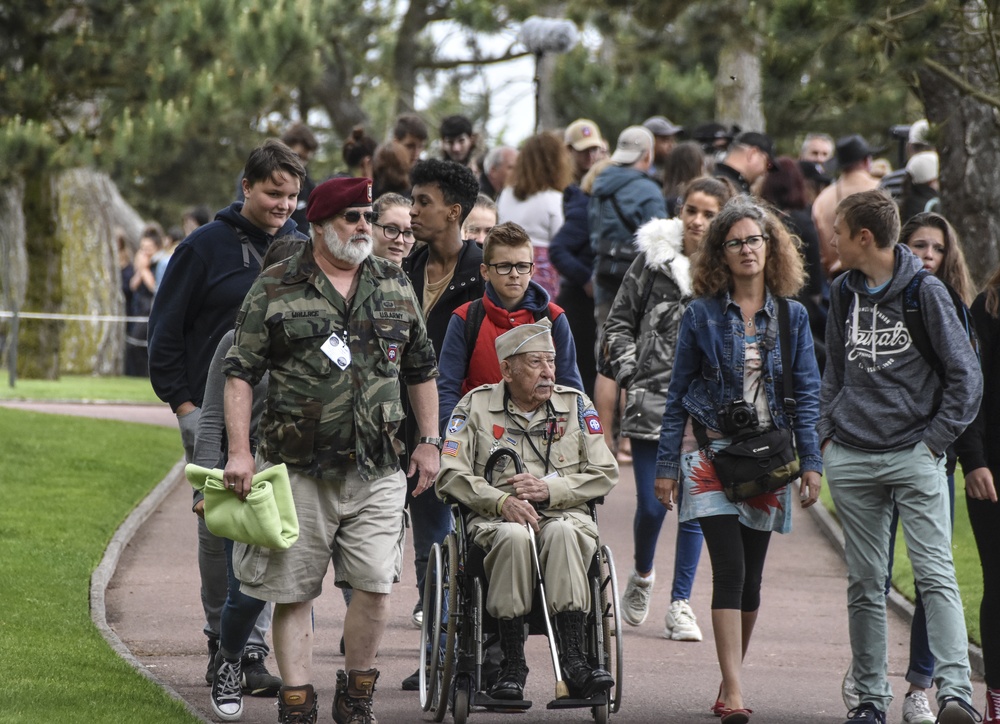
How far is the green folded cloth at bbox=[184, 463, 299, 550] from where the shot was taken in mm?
5477

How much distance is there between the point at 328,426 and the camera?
5633 millimetres

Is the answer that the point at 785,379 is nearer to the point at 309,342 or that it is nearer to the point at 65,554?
the point at 309,342

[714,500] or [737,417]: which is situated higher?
[737,417]

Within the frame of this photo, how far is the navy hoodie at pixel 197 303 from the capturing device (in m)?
6.66

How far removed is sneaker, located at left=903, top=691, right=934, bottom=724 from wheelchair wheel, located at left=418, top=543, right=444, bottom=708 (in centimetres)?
193

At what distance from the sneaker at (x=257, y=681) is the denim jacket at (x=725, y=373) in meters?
1.79

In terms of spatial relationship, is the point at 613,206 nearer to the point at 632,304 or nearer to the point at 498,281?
the point at 632,304

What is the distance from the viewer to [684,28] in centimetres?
2877

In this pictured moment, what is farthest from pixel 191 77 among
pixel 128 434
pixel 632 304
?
pixel 632 304

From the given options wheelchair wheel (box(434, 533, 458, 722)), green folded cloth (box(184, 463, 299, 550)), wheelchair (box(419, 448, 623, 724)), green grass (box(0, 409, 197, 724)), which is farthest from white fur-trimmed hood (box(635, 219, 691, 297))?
green grass (box(0, 409, 197, 724))

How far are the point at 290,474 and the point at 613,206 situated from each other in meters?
5.38

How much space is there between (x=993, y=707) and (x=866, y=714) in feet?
1.67

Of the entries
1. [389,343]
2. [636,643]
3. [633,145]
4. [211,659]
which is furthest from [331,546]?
[633,145]

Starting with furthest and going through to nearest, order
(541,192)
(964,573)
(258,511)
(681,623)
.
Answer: (541,192), (964,573), (681,623), (258,511)
